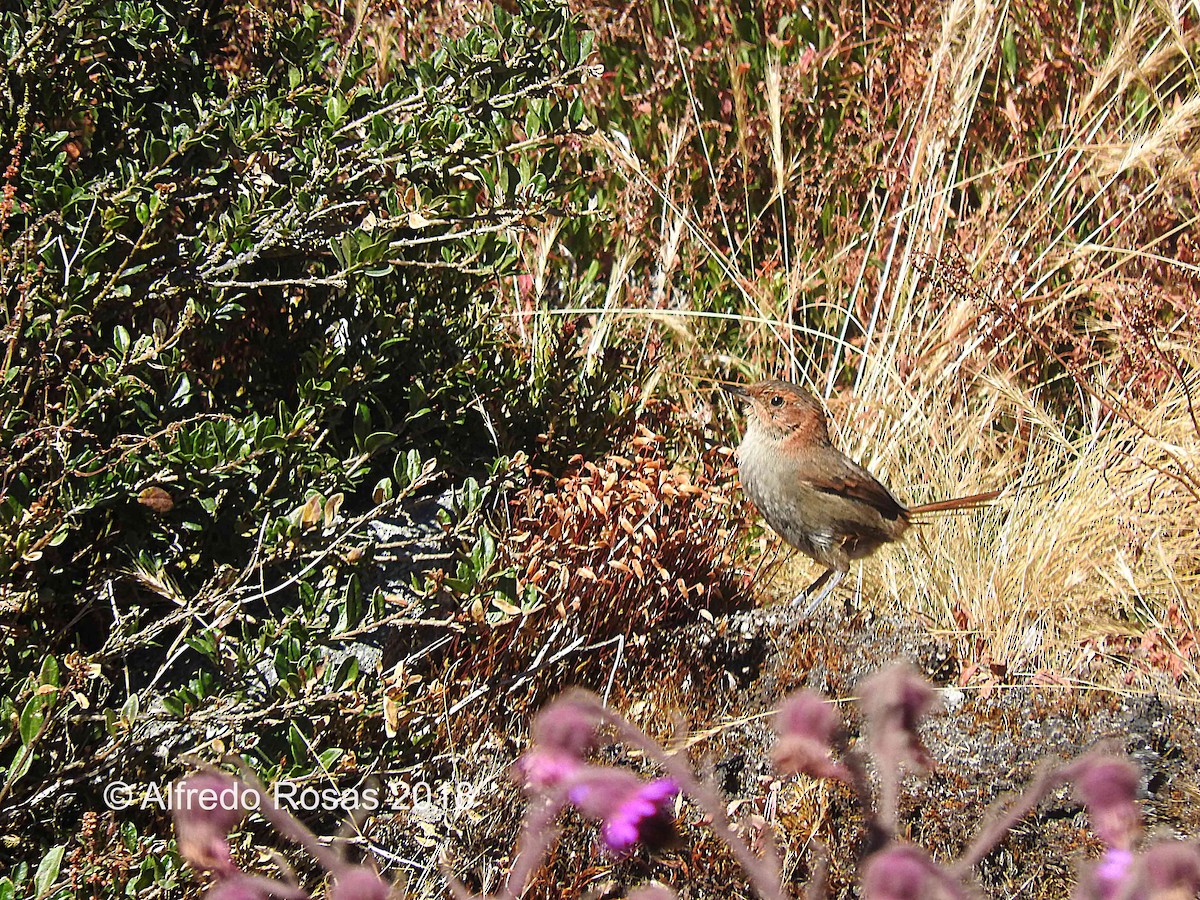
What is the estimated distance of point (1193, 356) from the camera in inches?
156

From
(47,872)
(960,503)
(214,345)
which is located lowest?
(960,503)

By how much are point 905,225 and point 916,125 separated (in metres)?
0.34

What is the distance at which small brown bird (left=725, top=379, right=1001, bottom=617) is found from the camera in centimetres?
362

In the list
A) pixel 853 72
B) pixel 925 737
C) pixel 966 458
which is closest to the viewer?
pixel 925 737

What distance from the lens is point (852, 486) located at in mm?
3678

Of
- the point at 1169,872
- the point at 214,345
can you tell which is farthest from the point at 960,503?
the point at 1169,872

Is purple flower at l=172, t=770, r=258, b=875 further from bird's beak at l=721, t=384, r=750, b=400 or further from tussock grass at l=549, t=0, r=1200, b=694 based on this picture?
bird's beak at l=721, t=384, r=750, b=400

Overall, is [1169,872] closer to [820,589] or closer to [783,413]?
[783,413]

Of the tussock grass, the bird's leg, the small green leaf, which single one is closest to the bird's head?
the tussock grass

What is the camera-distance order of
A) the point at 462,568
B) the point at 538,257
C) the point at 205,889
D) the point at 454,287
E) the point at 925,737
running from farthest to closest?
the point at 538,257
the point at 454,287
the point at 925,737
the point at 462,568
the point at 205,889

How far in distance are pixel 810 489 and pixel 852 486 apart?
0.13 meters

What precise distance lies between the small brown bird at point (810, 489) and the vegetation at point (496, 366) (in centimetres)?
19

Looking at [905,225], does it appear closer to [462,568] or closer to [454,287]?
[454,287]

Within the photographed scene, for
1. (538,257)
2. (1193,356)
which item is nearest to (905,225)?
(1193,356)
